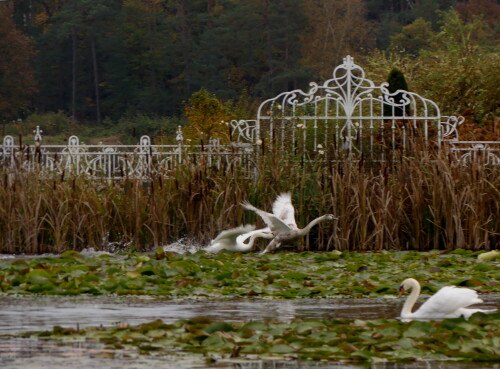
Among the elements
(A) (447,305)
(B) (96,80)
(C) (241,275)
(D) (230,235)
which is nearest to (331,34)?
(B) (96,80)

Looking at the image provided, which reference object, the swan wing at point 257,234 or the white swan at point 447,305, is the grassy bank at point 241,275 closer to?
the swan wing at point 257,234

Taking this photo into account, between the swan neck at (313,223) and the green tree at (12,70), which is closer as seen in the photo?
the swan neck at (313,223)

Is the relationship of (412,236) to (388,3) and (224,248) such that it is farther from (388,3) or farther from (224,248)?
(388,3)

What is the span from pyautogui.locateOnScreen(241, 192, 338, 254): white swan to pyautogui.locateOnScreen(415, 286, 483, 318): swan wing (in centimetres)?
564

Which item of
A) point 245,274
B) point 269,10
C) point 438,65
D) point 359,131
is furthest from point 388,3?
point 245,274

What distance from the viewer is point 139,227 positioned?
50.1 ft

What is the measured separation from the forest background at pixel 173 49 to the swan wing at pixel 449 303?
47.3m

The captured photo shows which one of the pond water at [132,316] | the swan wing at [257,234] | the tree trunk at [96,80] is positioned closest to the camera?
the pond water at [132,316]

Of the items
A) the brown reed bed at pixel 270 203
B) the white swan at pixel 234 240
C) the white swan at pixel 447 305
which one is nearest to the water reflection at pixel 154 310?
the white swan at pixel 447 305

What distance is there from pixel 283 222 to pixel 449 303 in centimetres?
590

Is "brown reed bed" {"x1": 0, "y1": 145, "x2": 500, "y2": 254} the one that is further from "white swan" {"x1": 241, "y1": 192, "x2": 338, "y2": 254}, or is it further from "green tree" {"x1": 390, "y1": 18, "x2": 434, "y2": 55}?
"green tree" {"x1": 390, "y1": 18, "x2": 434, "y2": 55}

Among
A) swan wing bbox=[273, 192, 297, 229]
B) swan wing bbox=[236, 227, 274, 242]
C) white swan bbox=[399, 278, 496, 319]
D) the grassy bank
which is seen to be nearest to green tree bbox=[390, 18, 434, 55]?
swan wing bbox=[273, 192, 297, 229]

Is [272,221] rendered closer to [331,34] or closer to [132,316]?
[132,316]

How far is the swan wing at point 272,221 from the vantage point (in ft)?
46.9
